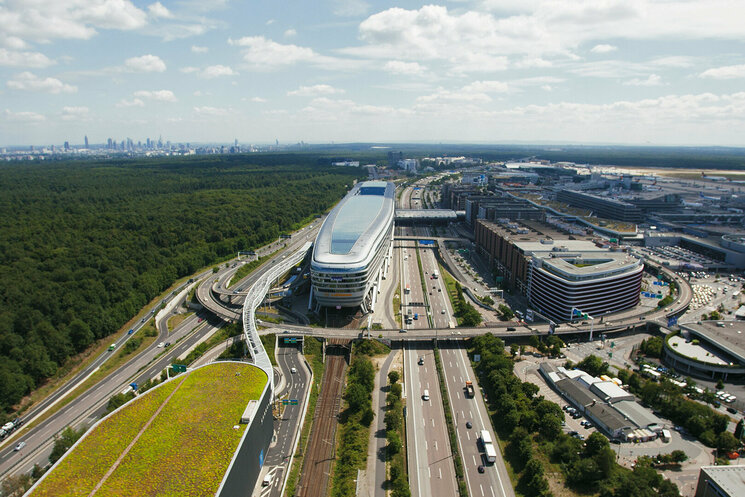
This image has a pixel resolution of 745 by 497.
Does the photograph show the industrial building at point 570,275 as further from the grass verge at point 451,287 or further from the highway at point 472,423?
the highway at point 472,423

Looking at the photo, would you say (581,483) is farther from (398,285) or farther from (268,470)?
(398,285)

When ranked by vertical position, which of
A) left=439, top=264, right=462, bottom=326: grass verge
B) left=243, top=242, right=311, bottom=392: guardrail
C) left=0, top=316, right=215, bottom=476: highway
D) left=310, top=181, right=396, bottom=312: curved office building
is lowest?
left=0, top=316, right=215, bottom=476: highway

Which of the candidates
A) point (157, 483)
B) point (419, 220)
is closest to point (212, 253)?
point (419, 220)

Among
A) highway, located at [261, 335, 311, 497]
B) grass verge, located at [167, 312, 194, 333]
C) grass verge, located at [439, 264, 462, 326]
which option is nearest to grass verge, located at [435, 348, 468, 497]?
highway, located at [261, 335, 311, 497]

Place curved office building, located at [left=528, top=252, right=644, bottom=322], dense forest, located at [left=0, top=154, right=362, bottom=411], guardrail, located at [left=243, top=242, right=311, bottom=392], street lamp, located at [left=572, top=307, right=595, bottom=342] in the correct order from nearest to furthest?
guardrail, located at [left=243, top=242, right=311, bottom=392] → dense forest, located at [left=0, top=154, right=362, bottom=411] → street lamp, located at [left=572, top=307, right=595, bottom=342] → curved office building, located at [left=528, top=252, right=644, bottom=322]

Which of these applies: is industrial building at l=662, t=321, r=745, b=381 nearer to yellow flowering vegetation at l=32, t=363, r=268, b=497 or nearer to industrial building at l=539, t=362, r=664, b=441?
industrial building at l=539, t=362, r=664, b=441

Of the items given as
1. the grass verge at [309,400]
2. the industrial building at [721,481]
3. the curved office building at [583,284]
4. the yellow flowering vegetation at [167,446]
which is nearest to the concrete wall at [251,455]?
the yellow flowering vegetation at [167,446]

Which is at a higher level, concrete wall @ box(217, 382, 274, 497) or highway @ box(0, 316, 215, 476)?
concrete wall @ box(217, 382, 274, 497)
